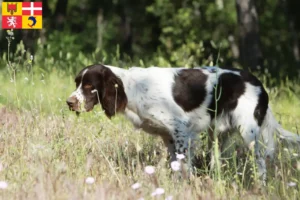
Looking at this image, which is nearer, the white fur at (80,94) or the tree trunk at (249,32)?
the white fur at (80,94)

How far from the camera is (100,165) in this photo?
5.56 meters

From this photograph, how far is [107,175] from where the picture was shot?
5211 millimetres

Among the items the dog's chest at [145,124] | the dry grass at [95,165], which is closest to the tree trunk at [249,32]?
the dry grass at [95,165]

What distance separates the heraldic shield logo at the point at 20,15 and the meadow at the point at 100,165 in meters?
1.12

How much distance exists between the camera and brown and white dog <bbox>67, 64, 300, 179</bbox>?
6.04 m

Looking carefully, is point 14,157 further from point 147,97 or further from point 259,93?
point 259,93

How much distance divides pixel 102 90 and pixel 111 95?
0.10 m

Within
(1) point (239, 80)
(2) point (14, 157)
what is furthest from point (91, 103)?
(1) point (239, 80)

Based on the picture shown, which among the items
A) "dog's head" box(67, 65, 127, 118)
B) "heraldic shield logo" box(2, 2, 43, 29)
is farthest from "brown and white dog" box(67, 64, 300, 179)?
"heraldic shield logo" box(2, 2, 43, 29)

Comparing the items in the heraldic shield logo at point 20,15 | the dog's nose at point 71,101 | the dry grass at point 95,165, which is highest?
the heraldic shield logo at point 20,15

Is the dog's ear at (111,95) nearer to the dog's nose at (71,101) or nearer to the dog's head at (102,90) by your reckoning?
the dog's head at (102,90)

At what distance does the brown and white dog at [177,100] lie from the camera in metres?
6.04

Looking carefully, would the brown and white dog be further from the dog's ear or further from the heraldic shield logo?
the heraldic shield logo

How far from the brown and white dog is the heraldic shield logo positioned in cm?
379
